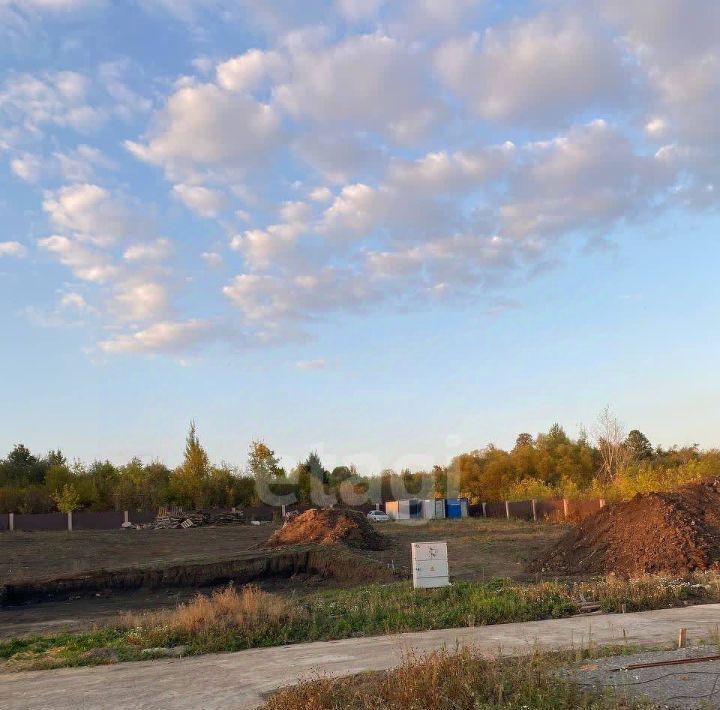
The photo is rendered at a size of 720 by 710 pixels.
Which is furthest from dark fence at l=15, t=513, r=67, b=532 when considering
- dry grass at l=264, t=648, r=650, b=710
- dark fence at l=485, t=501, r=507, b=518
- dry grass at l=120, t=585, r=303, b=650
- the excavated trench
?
dry grass at l=264, t=648, r=650, b=710

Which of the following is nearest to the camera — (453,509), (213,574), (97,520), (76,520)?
(213,574)

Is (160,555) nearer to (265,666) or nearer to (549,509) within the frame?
(265,666)

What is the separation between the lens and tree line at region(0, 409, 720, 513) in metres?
52.5

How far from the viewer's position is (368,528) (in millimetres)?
30625

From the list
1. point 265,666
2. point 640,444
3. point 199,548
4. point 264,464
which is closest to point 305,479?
point 264,464

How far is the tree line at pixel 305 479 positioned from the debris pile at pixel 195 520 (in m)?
4.55

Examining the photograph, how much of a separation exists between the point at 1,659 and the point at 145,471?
48693 millimetres

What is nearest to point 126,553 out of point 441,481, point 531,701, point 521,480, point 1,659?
point 1,659

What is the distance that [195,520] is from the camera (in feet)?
157

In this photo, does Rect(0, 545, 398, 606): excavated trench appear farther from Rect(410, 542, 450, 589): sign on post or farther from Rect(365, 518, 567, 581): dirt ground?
Rect(410, 542, 450, 589): sign on post

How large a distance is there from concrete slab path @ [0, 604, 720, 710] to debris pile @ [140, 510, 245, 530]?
3634 cm

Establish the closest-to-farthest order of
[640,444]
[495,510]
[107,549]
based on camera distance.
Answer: [107,549], [495,510], [640,444]

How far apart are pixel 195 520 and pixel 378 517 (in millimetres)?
13098

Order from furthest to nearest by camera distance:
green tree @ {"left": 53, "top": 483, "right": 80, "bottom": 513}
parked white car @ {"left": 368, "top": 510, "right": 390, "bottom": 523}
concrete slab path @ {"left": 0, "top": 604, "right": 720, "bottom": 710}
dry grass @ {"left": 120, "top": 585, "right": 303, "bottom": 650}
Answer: parked white car @ {"left": 368, "top": 510, "right": 390, "bottom": 523} < green tree @ {"left": 53, "top": 483, "right": 80, "bottom": 513} < dry grass @ {"left": 120, "top": 585, "right": 303, "bottom": 650} < concrete slab path @ {"left": 0, "top": 604, "right": 720, "bottom": 710}
